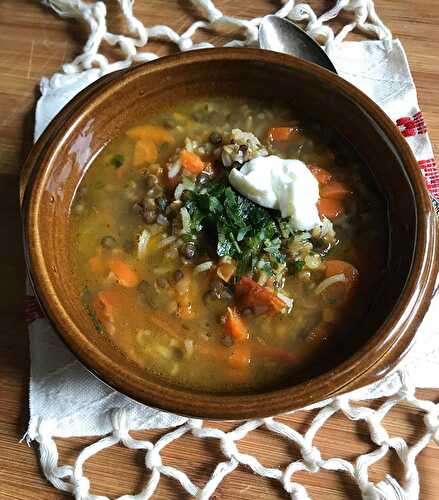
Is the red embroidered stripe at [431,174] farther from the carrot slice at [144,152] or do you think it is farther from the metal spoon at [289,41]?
the carrot slice at [144,152]

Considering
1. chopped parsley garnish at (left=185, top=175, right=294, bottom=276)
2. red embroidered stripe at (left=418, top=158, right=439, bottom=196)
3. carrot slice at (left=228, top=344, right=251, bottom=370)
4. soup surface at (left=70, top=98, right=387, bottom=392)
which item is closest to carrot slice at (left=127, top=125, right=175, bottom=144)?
soup surface at (left=70, top=98, right=387, bottom=392)

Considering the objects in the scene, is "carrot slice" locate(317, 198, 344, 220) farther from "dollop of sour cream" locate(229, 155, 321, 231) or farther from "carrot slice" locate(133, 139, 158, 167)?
"carrot slice" locate(133, 139, 158, 167)

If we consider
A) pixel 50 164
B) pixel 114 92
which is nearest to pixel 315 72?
pixel 114 92

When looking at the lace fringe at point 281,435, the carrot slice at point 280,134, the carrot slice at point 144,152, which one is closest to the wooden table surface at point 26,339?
the lace fringe at point 281,435

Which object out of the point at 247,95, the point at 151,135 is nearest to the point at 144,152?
the point at 151,135

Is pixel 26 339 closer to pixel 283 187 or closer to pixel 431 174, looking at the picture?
pixel 283 187

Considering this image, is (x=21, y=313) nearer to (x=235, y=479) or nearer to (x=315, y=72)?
(x=235, y=479)
